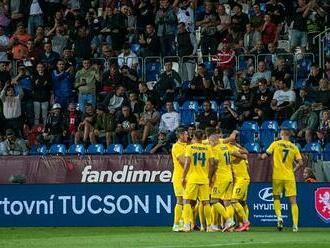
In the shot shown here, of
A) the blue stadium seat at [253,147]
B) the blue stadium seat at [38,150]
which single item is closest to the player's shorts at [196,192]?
the blue stadium seat at [253,147]

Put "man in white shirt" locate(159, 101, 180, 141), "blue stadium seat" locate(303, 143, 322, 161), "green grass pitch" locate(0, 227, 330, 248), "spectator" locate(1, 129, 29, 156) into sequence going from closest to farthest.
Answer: "green grass pitch" locate(0, 227, 330, 248) → "blue stadium seat" locate(303, 143, 322, 161) → "man in white shirt" locate(159, 101, 180, 141) → "spectator" locate(1, 129, 29, 156)

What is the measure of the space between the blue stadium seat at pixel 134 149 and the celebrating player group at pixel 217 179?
5154 millimetres

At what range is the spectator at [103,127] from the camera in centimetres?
3153

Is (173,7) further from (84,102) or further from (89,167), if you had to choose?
(89,167)

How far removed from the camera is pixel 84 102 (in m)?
33.6

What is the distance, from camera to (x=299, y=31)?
1315 inches

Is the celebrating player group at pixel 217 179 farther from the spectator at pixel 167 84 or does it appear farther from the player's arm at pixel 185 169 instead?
the spectator at pixel 167 84

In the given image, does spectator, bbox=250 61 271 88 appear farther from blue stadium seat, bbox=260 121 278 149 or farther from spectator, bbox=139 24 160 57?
spectator, bbox=139 24 160 57

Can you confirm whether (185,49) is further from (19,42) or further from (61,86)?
(19,42)

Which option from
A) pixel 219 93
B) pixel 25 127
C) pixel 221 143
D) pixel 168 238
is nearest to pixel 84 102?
pixel 25 127

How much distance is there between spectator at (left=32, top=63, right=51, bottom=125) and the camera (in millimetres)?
33562

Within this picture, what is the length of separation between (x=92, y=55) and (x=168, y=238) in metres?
14.7

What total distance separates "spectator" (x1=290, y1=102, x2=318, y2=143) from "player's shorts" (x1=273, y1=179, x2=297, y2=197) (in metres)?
5.08

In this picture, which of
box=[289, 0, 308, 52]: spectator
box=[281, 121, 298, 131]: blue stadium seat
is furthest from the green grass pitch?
box=[289, 0, 308, 52]: spectator
